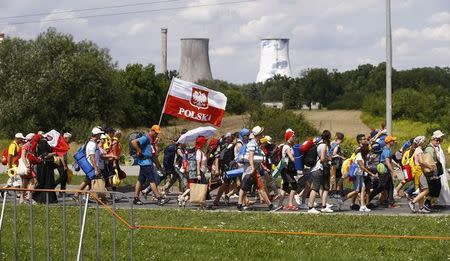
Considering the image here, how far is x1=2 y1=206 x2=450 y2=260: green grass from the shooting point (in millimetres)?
11773

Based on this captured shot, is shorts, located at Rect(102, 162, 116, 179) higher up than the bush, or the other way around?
the bush

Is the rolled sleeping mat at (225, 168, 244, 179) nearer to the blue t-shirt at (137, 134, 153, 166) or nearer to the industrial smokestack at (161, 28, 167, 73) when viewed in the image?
the blue t-shirt at (137, 134, 153, 166)

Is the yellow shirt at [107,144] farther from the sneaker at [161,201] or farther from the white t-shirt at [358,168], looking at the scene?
the white t-shirt at [358,168]

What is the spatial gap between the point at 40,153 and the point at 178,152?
2803mm

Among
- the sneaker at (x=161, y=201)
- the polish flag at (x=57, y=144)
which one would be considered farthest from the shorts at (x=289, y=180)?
the polish flag at (x=57, y=144)

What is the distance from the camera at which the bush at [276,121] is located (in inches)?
1487

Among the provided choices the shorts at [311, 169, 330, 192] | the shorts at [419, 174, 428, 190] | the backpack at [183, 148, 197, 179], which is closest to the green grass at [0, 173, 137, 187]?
the backpack at [183, 148, 197, 179]

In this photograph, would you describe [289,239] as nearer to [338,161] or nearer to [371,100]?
[338,161]

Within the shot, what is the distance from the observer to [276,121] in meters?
38.7

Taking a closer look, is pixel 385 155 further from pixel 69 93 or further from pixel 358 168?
pixel 69 93

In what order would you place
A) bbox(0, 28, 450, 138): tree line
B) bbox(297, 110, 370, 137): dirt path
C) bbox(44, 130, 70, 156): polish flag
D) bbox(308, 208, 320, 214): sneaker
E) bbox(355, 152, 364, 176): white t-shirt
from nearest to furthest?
bbox(308, 208, 320, 214): sneaker < bbox(355, 152, 364, 176): white t-shirt < bbox(44, 130, 70, 156): polish flag < bbox(297, 110, 370, 137): dirt path < bbox(0, 28, 450, 138): tree line

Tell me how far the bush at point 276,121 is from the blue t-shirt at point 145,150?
62.8 ft

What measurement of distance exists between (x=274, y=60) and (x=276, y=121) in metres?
85.3

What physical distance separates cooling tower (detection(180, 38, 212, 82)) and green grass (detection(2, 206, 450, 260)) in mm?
80192
